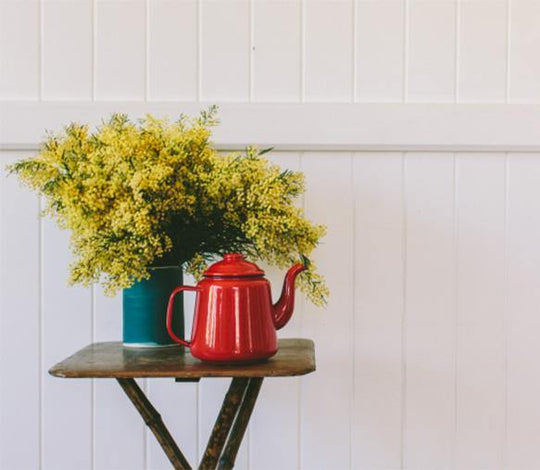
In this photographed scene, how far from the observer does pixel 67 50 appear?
147 centimetres

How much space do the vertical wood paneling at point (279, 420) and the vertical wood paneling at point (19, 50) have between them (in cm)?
55

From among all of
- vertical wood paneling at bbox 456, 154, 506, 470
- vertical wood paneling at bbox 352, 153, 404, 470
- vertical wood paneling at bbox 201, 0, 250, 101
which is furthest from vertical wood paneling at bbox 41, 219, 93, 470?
vertical wood paneling at bbox 456, 154, 506, 470

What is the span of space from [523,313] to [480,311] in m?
0.10

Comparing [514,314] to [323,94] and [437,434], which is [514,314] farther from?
[323,94]

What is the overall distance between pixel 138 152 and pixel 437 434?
2.91 ft

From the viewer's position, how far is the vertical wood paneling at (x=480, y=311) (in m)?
1.49

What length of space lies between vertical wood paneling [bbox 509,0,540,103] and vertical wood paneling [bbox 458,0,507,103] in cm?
2

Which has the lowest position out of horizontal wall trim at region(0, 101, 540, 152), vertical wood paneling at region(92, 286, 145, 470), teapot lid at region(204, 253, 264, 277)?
vertical wood paneling at region(92, 286, 145, 470)

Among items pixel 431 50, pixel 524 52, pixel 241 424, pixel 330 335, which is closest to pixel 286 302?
pixel 241 424

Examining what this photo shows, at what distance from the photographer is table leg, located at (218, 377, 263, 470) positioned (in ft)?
3.83

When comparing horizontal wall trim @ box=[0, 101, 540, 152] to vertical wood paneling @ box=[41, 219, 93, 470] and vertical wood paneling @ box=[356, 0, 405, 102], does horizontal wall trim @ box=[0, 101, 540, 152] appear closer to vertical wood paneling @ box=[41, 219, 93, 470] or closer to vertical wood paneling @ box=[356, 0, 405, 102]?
vertical wood paneling @ box=[356, 0, 405, 102]

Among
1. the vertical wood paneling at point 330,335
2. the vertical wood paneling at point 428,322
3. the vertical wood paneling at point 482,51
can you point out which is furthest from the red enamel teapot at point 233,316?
the vertical wood paneling at point 482,51

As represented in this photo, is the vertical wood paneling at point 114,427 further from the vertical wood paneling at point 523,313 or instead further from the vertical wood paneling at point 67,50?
the vertical wood paneling at point 523,313

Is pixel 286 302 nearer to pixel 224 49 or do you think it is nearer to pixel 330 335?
pixel 330 335
